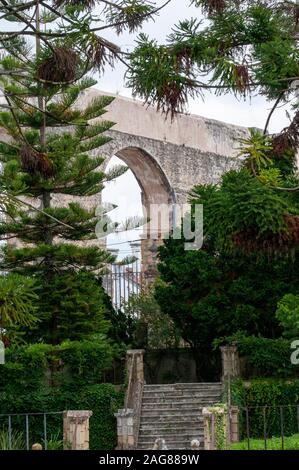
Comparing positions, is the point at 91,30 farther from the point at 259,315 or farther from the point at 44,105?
the point at 259,315

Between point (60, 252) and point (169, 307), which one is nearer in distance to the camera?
point (60, 252)

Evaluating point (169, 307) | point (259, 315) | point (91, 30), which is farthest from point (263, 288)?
point (91, 30)

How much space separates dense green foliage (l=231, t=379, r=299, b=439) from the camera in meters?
17.3

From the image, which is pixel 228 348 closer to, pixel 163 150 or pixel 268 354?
pixel 268 354

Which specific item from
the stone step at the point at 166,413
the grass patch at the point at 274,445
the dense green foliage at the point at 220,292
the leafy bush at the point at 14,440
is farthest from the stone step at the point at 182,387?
the grass patch at the point at 274,445

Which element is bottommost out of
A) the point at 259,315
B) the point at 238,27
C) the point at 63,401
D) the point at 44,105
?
the point at 63,401

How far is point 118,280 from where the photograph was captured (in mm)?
21844

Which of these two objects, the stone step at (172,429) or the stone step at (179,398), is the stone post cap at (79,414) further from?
the stone step at (179,398)

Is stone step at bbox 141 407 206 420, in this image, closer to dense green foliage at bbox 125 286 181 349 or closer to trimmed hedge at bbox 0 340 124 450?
trimmed hedge at bbox 0 340 124 450

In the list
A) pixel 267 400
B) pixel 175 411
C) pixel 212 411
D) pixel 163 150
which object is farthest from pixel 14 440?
pixel 163 150

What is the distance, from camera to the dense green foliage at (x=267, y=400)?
1734 centimetres

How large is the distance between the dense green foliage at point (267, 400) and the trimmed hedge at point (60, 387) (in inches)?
69.2

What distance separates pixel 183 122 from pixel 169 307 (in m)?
5.47

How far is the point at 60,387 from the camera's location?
17484mm
